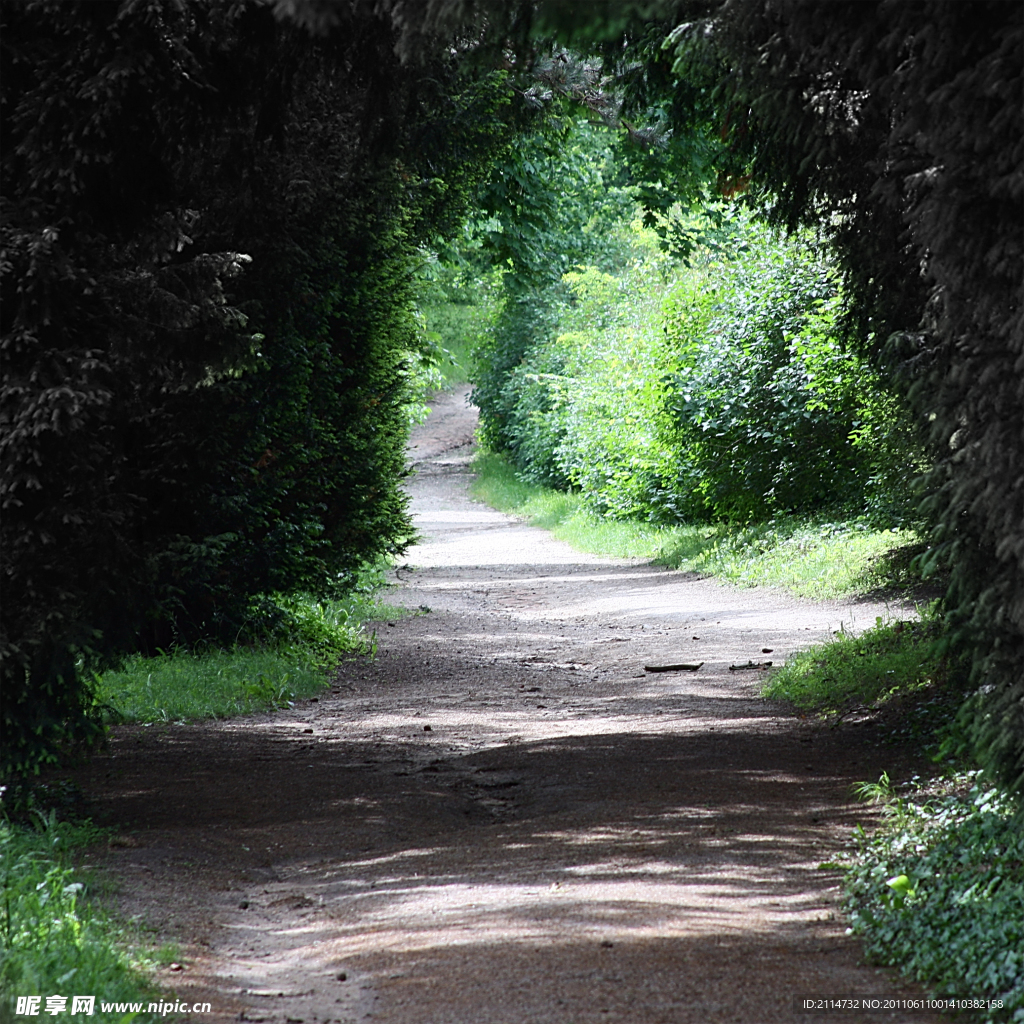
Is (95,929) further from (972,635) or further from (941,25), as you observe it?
(941,25)

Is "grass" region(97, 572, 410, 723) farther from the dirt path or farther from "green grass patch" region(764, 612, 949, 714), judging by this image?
"green grass patch" region(764, 612, 949, 714)

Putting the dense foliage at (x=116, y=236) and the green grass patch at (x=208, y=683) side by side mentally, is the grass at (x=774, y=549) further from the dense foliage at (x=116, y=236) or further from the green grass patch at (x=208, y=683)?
the dense foliage at (x=116, y=236)

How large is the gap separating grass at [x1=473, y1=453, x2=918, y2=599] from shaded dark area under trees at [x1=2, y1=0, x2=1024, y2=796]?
6.04 meters

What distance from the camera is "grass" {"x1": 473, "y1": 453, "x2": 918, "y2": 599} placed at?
592 inches

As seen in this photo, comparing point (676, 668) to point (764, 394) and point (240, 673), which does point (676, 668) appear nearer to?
point (240, 673)

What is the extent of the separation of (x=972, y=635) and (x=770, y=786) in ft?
8.13

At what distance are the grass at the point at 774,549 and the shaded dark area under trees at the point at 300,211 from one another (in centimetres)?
604

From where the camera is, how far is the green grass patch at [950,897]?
4.43 metres

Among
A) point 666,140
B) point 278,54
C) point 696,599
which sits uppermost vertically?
point 666,140

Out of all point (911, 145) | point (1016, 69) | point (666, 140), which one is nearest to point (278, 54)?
point (911, 145)

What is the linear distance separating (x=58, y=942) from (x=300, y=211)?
6.83m

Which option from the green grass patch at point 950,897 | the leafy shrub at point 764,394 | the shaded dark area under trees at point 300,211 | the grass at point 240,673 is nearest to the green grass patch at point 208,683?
the grass at point 240,673

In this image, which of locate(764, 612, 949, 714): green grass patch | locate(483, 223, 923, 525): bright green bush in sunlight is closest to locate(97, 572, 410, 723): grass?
locate(764, 612, 949, 714): green grass patch

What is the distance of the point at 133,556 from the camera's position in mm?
6605
